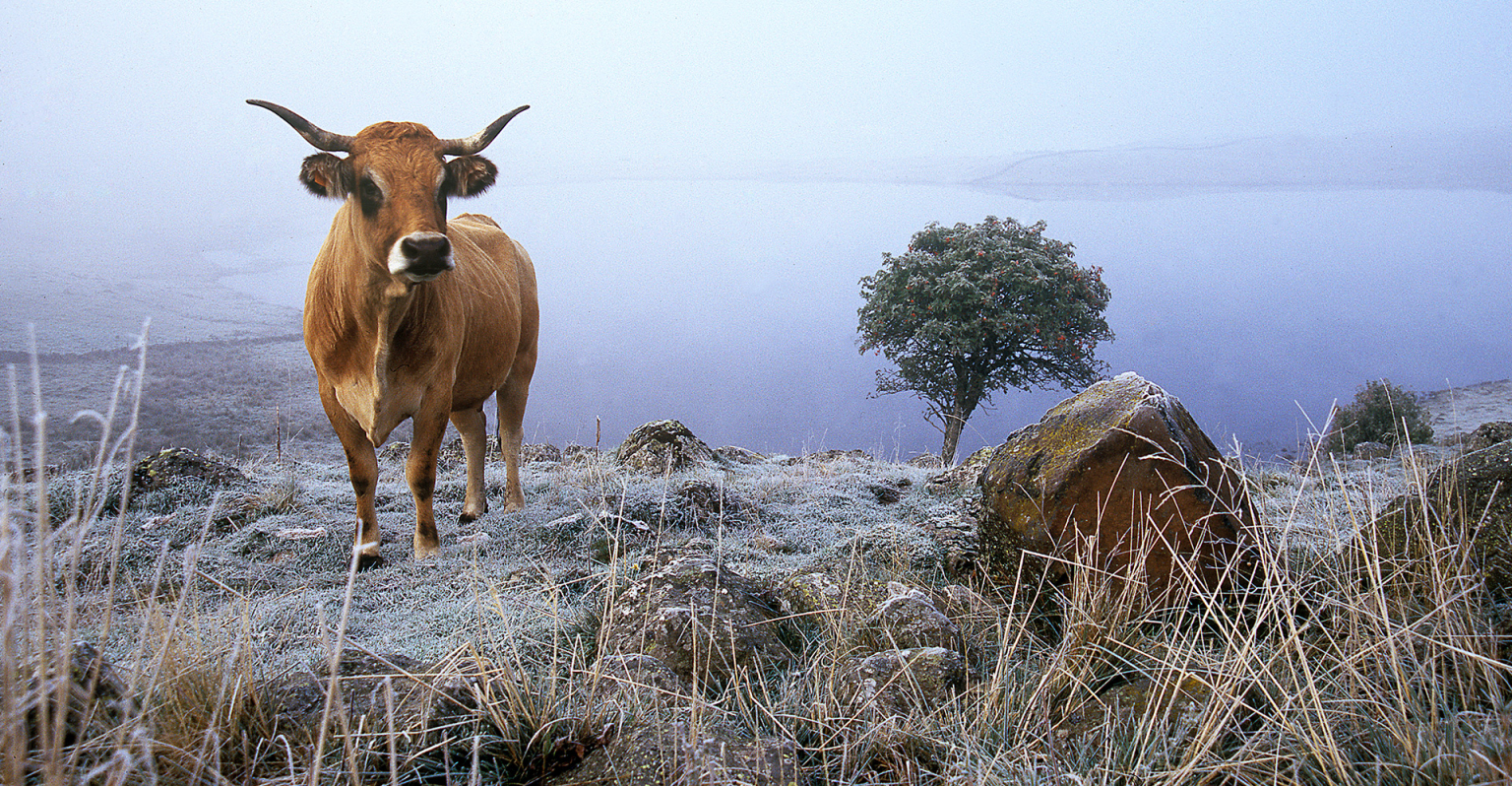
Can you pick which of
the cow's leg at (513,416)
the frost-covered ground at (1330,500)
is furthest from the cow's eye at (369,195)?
the frost-covered ground at (1330,500)

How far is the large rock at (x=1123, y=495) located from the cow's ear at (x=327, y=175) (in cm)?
423

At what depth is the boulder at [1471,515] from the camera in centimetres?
327

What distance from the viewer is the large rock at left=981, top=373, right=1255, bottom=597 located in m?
3.65

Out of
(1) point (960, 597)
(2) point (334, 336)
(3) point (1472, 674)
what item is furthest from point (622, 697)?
(2) point (334, 336)

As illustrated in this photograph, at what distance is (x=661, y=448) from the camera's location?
848 centimetres

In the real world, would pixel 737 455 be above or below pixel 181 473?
below

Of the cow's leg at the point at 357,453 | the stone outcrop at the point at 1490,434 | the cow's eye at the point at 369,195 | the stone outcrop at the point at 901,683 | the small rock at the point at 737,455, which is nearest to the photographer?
the stone outcrop at the point at 901,683

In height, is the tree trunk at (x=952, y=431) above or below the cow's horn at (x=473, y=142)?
below

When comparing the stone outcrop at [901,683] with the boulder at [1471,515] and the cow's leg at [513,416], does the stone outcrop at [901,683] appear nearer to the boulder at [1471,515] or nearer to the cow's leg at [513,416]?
the boulder at [1471,515]

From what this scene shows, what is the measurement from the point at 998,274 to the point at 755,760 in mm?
15547

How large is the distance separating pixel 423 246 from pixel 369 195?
2.47 feet

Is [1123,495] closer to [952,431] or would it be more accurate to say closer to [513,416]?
[513,416]

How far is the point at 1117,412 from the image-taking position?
3.96 meters

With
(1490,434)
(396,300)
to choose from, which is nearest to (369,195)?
(396,300)
